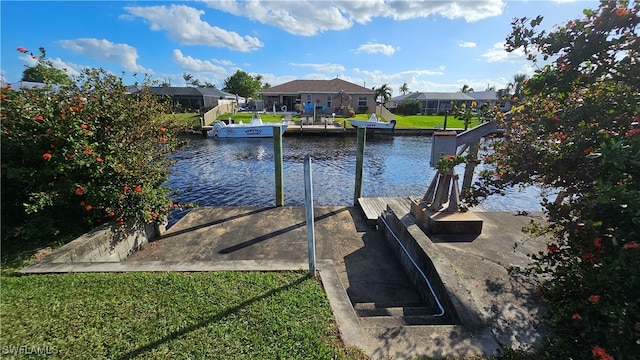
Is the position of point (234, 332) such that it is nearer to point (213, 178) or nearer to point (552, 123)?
point (552, 123)

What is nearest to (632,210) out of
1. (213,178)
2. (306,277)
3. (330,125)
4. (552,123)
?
(552,123)

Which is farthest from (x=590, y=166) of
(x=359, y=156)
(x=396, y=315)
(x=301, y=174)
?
(x=301, y=174)

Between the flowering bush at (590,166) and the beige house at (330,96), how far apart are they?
33947 millimetres

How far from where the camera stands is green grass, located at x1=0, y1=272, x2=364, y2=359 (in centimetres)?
261

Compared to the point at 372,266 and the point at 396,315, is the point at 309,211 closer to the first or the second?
the point at 396,315

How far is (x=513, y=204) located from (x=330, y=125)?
757 inches

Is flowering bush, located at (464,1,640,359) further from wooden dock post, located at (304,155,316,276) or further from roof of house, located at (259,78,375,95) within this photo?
roof of house, located at (259,78,375,95)

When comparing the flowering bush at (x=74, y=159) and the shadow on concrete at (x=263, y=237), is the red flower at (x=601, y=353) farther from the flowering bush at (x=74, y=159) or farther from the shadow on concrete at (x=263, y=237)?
the flowering bush at (x=74, y=159)

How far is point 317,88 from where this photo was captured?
37656 mm

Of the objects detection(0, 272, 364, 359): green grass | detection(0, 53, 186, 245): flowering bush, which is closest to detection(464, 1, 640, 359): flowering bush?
detection(0, 272, 364, 359): green grass

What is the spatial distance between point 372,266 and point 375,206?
2.86 meters

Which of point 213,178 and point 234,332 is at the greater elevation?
point 234,332

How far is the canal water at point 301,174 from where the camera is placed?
A: 10.5 m

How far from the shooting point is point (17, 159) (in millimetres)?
4754
